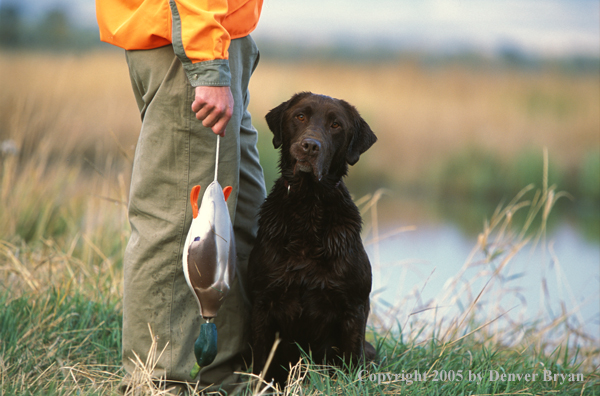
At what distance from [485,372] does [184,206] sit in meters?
1.39

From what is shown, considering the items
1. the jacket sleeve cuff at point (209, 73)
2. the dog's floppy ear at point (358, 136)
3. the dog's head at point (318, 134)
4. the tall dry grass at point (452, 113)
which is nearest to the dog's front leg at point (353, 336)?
the dog's head at point (318, 134)

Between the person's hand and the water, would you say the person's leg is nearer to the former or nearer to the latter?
the person's hand

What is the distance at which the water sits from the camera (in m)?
3.61

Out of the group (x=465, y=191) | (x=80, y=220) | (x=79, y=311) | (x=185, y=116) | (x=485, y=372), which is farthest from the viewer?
(x=465, y=191)

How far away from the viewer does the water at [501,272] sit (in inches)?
142

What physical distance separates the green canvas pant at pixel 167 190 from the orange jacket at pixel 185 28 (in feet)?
0.30

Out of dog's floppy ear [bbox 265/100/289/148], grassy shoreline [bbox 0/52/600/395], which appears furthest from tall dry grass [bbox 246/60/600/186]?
dog's floppy ear [bbox 265/100/289/148]

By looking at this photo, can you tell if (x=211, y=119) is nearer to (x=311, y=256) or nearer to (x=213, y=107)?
(x=213, y=107)

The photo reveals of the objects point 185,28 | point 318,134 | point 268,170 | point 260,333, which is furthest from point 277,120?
point 268,170

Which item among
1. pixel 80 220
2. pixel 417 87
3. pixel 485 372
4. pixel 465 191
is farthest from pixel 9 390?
pixel 417 87

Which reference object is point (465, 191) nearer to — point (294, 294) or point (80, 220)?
point (80, 220)

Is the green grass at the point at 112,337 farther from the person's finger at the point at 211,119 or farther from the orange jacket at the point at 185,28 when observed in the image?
the orange jacket at the point at 185,28

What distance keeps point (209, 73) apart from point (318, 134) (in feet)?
1.96

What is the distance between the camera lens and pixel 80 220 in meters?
Result: 4.64
